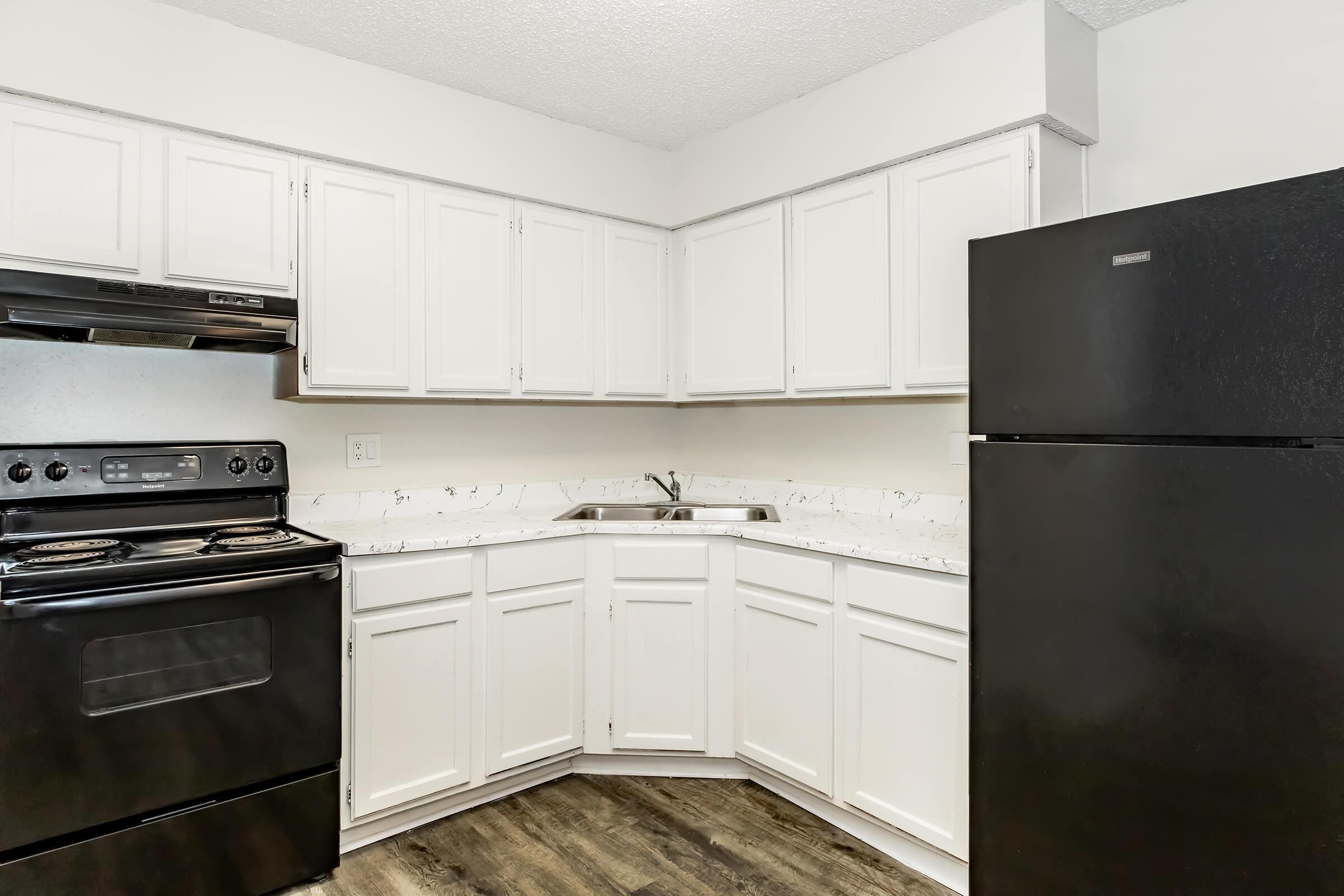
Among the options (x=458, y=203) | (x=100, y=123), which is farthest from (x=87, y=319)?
(x=458, y=203)

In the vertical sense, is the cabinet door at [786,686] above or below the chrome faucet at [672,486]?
below

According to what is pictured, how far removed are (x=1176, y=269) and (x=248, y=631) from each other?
7.41 ft

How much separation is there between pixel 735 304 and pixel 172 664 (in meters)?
2.18

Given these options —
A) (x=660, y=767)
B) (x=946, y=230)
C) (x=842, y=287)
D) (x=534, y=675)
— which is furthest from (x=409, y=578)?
(x=946, y=230)

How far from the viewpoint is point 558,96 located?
8.95 ft

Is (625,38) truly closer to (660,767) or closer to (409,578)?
(409,578)

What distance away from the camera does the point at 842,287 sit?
2.59 m

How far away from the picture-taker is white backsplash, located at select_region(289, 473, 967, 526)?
2613 millimetres

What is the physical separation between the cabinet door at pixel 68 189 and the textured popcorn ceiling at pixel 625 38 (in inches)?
18.6

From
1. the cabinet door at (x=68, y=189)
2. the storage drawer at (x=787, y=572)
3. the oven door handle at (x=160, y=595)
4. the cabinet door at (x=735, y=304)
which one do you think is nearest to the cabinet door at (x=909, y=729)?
the storage drawer at (x=787, y=572)

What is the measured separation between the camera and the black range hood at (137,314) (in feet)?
5.94

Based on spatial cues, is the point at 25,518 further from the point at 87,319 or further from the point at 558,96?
the point at 558,96

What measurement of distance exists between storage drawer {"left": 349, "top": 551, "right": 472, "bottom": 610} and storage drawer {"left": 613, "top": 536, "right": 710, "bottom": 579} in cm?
54

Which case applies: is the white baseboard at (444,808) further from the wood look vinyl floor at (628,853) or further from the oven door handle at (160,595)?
the oven door handle at (160,595)
